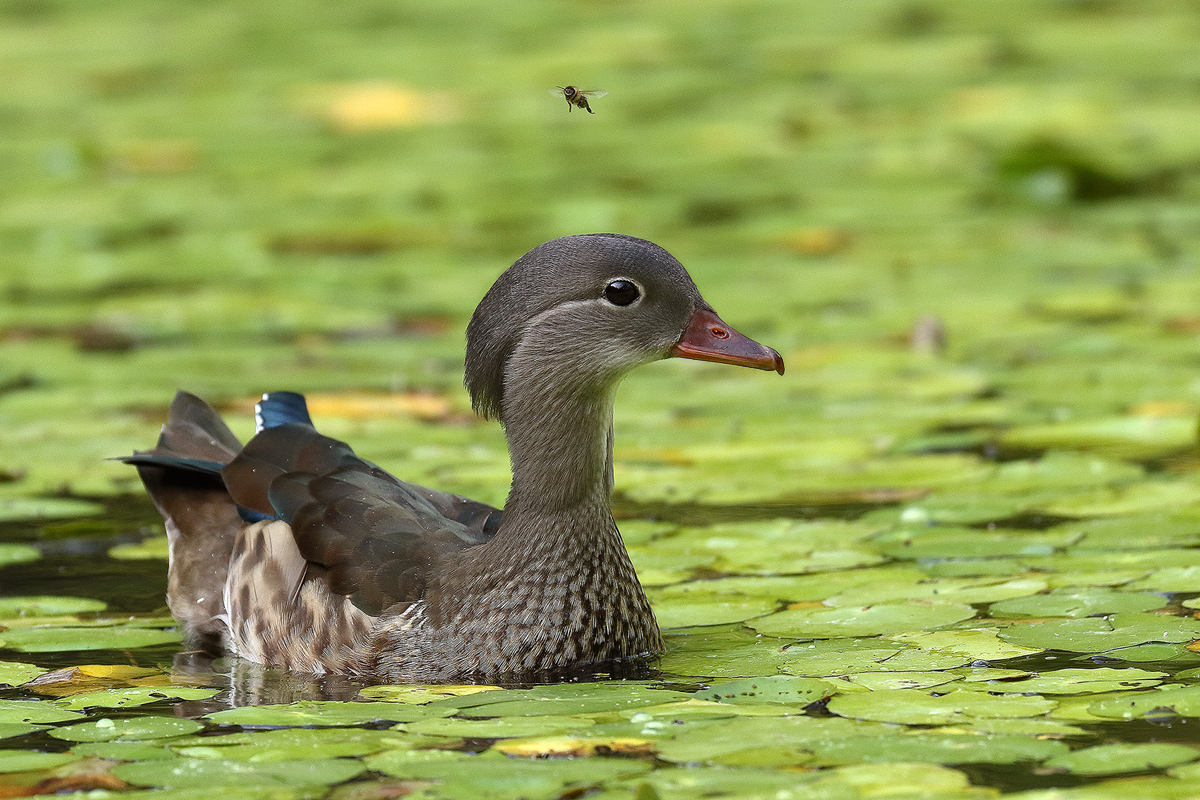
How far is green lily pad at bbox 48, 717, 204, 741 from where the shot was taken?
3.71 metres

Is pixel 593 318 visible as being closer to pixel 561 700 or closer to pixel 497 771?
pixel 561 700

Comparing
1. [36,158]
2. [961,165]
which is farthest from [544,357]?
[36,158]

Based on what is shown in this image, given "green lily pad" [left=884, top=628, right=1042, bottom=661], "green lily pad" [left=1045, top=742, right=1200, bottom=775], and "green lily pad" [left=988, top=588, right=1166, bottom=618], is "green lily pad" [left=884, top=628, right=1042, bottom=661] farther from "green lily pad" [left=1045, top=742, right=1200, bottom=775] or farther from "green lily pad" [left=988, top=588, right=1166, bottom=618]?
"green lily pad" [left=1045, top=742, right=1200, bottom=775]

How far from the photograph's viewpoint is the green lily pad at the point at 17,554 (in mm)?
5172

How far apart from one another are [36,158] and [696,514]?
22.7ft

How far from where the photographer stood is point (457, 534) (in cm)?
455

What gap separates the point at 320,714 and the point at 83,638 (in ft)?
3.17

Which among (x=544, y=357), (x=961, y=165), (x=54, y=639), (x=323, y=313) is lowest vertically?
(x=54, y=639)

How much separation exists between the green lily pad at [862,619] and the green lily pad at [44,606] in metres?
1.73

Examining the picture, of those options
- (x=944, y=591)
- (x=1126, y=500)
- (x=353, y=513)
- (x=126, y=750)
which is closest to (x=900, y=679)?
(x=944, y=591)

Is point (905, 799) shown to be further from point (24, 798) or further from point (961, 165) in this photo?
point (961, 165)

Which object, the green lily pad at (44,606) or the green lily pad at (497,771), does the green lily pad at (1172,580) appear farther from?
the green lily pad at (44,606)

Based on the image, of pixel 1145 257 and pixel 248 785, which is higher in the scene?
pixel 1145 257

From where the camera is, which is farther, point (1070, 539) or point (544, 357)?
point (1070, 539)
